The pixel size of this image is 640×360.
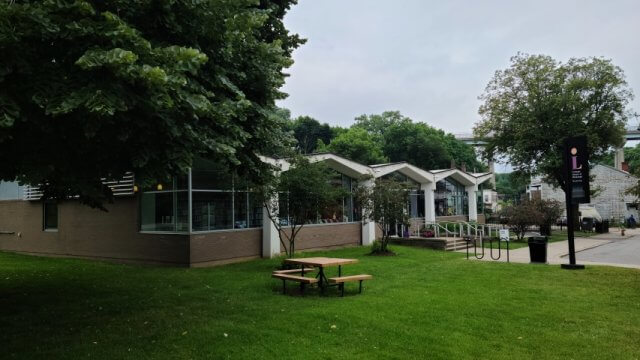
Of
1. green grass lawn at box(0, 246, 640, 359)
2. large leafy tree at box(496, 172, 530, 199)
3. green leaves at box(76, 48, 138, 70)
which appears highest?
large leafy tree at box(496, 172, 530, 199)

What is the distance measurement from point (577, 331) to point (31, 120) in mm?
7623

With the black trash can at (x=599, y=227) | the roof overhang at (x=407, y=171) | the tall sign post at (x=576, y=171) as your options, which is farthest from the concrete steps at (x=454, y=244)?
the black trash can at (x=599, y=227)

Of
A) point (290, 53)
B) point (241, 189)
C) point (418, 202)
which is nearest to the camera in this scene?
point (290, 53)

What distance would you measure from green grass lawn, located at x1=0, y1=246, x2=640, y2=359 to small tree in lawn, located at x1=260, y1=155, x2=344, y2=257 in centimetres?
254

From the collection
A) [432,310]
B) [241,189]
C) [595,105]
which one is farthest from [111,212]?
[595,105]

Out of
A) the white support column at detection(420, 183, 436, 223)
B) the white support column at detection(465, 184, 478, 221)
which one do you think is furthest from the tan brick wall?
the white support column at detection(465, 184, 478, 221)

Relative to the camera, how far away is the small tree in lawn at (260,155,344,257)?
1466 centimetres

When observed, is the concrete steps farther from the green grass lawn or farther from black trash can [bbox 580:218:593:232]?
black trash can [bbox 580:218:593:232]

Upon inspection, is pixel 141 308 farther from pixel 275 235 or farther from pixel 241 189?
pixel 275 235

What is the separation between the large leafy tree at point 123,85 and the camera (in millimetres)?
4453

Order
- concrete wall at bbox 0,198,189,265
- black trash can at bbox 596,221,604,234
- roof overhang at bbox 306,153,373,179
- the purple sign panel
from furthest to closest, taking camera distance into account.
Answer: black trash can at bbox 596,221,604,234 → roof overhang at bbox 306,153,373,179 → concrete wall at bbox 0,198,189,265 → the purple sign panel

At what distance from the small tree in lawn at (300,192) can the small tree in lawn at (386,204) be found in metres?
3.33

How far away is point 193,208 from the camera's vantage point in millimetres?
15195

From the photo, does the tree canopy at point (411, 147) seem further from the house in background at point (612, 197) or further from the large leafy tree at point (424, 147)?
the house in background at point (612, 197)
